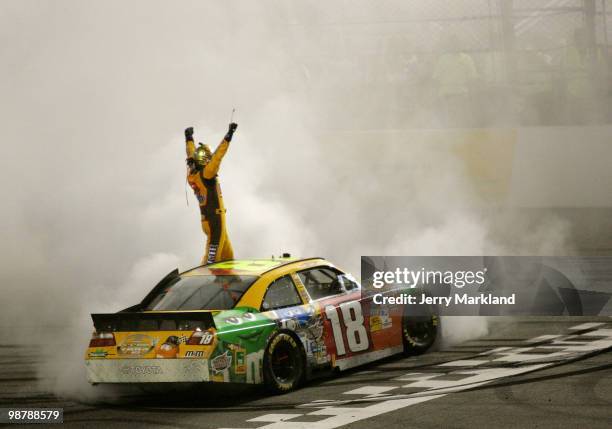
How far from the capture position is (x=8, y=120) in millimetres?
18891

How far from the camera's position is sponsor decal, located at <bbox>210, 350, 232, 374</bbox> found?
909cm

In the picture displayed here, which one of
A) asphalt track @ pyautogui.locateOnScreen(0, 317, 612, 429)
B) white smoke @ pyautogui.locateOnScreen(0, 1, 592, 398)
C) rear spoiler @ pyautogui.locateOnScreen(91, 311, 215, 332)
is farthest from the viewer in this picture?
white smoke @ pyautogui.locateOnScreen(0, 1, 592, 398)

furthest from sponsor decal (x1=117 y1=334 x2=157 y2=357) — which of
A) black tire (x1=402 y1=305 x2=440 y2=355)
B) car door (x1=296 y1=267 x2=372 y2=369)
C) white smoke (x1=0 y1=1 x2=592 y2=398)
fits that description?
white smoke (x1=0 y1=1 x2=592 y2=398)

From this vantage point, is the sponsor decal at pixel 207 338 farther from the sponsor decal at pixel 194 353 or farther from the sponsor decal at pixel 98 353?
the sponsor decal at pixel 98 353

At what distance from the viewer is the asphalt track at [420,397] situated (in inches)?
324

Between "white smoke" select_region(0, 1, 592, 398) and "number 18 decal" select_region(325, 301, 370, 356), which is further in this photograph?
"white smoke" select_region(0, 1, 592, 398)

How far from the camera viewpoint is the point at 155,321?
9430 mm

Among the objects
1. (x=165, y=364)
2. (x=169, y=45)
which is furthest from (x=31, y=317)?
(x=165, y=364)

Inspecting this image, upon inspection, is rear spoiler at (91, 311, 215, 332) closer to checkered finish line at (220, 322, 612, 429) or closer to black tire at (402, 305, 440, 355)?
checkered finish line at (220, 322, 612, 429)

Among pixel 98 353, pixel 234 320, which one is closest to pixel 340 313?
pixel 234 320

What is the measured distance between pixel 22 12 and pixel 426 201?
6.90m

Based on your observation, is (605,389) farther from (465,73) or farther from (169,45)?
(465,73)

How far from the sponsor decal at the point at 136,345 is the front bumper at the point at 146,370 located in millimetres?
58

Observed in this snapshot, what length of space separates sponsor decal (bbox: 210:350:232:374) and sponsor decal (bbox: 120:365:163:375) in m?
0.42
